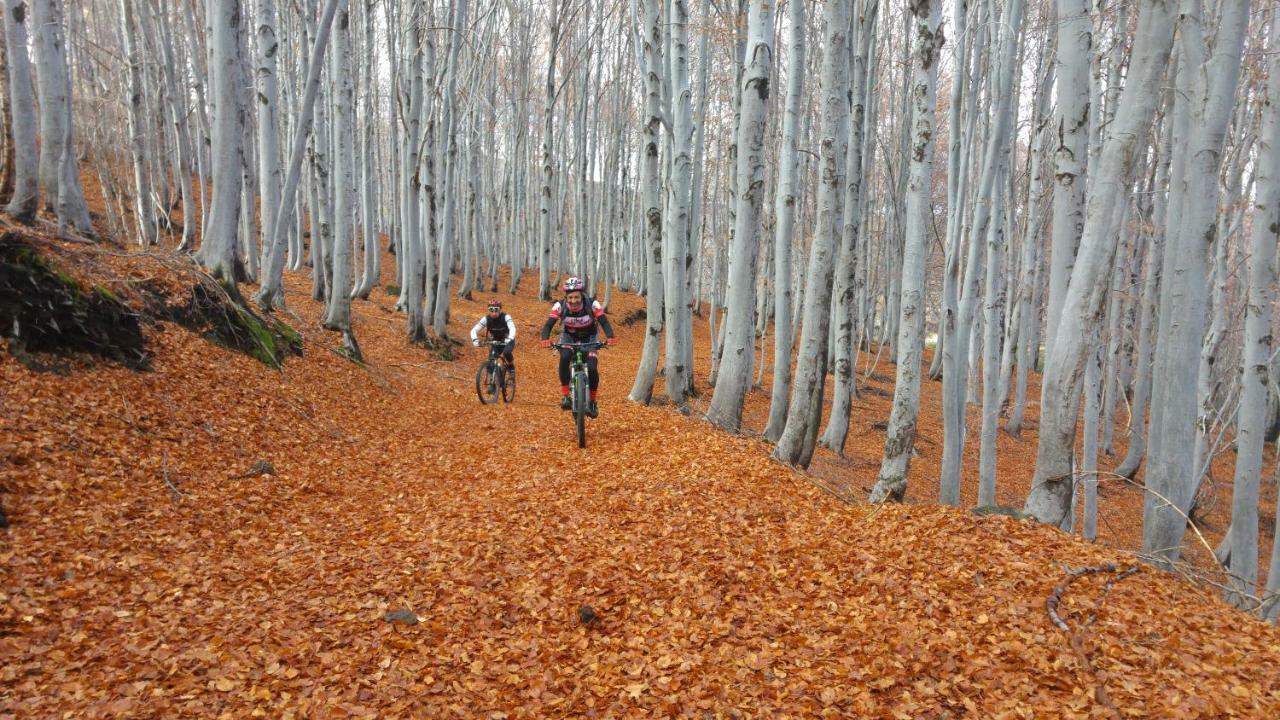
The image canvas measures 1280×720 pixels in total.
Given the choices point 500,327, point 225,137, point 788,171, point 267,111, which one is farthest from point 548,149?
point 788,171

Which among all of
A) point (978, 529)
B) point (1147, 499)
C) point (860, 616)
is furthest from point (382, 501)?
point (1147, 499)

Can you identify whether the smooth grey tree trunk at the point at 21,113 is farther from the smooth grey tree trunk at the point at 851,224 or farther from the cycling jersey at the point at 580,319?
the smooth grey tree trunk at the point at 851,224

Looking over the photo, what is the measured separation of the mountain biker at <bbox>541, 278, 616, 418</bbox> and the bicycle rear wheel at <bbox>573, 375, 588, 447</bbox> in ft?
1.03

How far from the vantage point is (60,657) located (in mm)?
2736

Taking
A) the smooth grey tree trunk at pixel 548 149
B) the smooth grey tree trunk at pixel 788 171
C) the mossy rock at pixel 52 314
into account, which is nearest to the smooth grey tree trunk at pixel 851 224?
the smooth grey tree trunk at pixel 788 171

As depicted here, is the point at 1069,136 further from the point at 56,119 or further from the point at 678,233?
the point at 56,119

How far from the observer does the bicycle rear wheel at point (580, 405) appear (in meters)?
7.66

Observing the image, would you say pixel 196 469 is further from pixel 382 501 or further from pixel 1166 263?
pixel 1166 263

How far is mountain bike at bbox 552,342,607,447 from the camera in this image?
768 centimetres

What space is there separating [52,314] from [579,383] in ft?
16.1

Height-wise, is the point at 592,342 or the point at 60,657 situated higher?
the point at 592,342

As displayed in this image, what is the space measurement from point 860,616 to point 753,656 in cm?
67

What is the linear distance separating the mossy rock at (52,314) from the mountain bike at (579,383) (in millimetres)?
4288

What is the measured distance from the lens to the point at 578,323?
8.40 m
